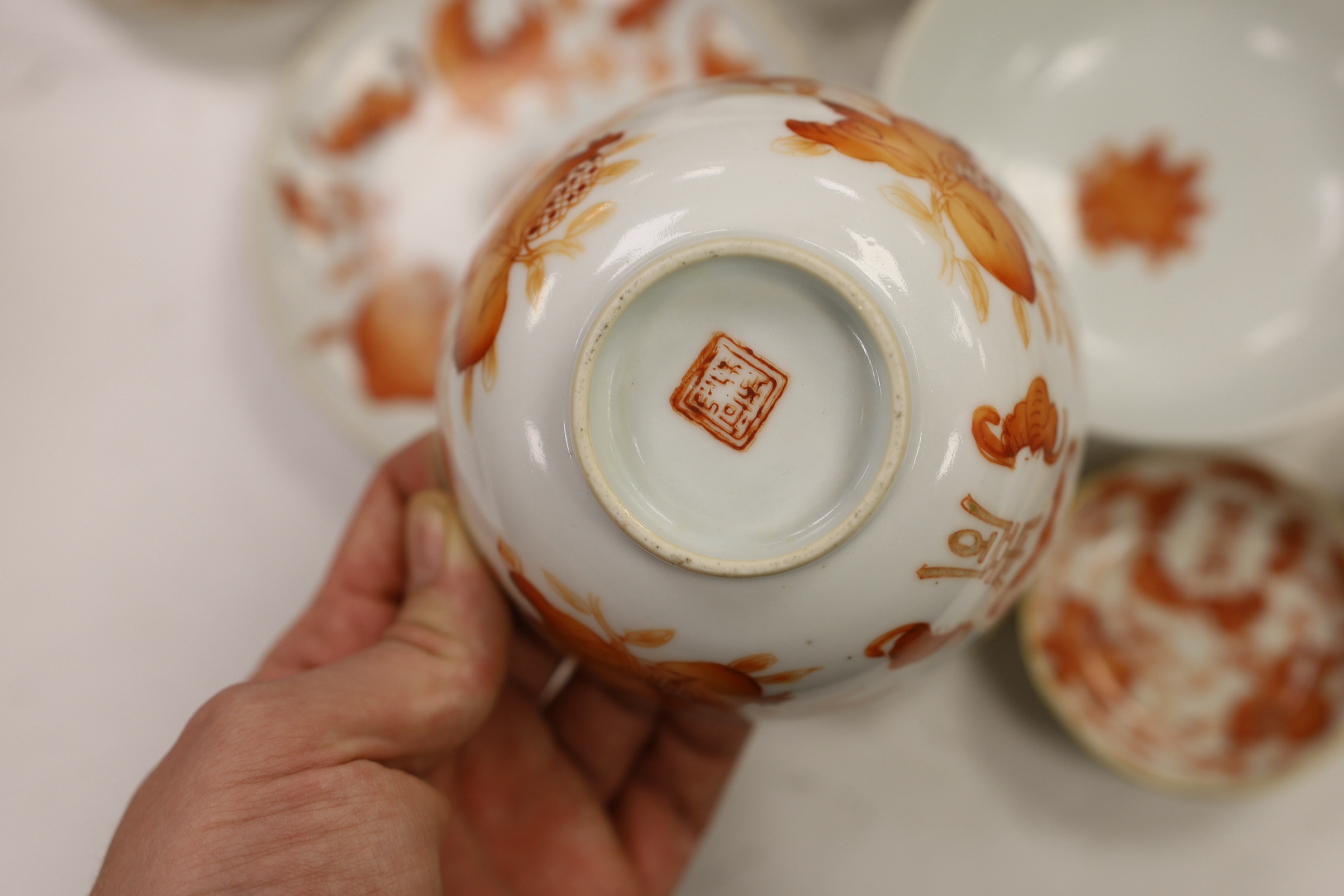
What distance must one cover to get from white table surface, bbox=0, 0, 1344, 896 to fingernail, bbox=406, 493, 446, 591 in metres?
0.42

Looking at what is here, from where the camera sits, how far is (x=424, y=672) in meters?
0.56

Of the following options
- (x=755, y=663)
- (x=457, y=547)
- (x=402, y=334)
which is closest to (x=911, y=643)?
(x=755, y=663)

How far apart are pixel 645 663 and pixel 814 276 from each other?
0.64 feet

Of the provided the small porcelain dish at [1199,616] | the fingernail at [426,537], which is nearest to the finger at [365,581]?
the fingernail at [426,537]

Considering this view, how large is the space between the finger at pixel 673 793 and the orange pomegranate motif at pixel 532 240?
493mm

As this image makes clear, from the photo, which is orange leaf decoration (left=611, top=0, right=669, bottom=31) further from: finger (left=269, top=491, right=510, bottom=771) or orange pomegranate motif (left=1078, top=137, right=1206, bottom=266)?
finger (left=269, top=491, right=510, bottom=771)

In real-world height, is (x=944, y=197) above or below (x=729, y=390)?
above

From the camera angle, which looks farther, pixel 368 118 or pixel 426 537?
pixel 368 118

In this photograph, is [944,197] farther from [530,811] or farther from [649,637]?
[530,811]

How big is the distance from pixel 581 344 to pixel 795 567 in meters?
0.13

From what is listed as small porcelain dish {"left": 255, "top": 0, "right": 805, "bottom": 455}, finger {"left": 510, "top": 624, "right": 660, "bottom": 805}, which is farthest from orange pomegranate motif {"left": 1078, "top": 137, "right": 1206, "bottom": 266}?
finger {"left": 510, "top": 624, "right": 660, "bottom": 805}

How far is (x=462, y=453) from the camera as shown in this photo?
0.46 meters

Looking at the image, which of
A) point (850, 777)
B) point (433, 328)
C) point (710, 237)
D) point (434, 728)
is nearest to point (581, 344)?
point (710, 237)

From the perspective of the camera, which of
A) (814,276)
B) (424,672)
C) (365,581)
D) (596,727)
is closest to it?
(814,276)
